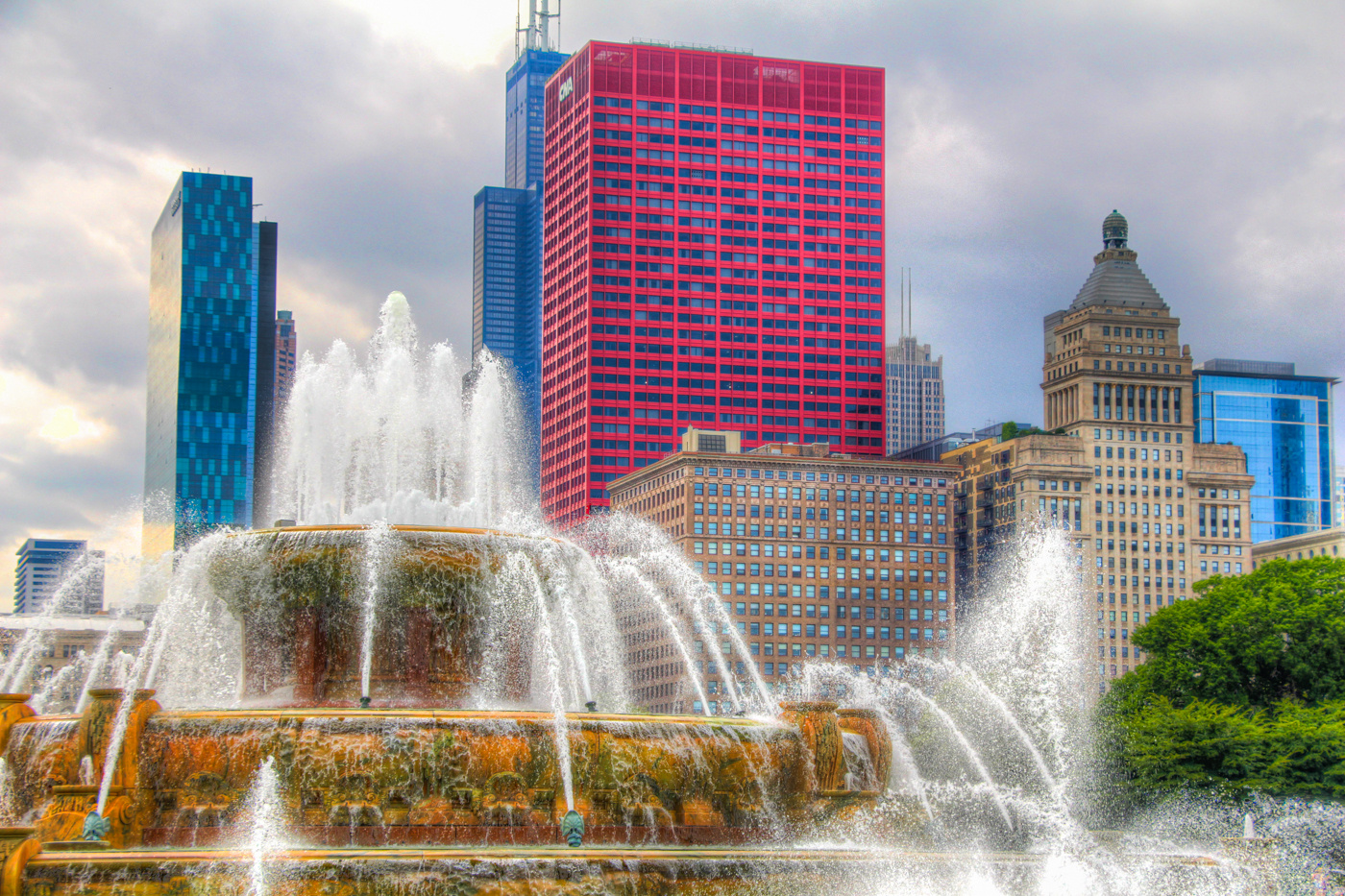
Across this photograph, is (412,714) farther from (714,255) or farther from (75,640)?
(714,255)

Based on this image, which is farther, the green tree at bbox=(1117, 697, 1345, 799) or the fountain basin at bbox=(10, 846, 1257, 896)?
A: the green tree at bbox=(1117, 697, 1345, 799)

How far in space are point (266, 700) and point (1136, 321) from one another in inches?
5402

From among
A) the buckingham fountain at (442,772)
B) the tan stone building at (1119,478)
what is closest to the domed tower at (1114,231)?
the tan stone building at (1119,478)

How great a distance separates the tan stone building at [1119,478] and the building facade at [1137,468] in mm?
129

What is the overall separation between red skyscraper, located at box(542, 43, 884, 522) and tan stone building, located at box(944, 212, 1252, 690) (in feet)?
82.0

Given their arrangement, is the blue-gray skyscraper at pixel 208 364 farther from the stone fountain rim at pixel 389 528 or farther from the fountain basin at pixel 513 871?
the fountain basin at pixel 513 871

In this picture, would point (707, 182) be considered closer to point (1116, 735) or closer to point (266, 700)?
point (1116, 735)

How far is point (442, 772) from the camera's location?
27172 mm

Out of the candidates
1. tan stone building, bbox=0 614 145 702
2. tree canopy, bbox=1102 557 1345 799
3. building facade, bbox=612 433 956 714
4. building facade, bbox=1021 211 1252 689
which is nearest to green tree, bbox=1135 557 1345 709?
tree canopy, bbox=1102 557 1345 799

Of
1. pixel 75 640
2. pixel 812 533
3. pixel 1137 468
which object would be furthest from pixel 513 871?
pixel 1137 468

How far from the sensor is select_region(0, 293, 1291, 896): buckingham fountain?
79.0ft

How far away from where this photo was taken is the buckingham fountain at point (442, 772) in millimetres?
24094

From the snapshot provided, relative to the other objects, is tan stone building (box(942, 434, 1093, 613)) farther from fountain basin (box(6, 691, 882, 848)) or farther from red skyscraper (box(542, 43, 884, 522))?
fountain basin (box(6, 691, 882, 848))

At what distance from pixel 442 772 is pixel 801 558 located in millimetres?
120263
